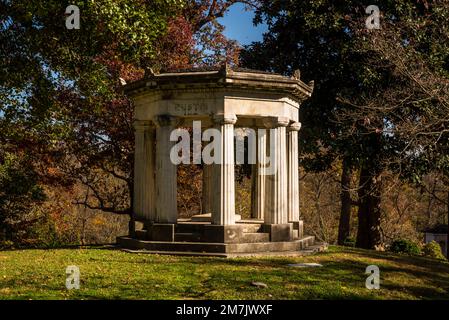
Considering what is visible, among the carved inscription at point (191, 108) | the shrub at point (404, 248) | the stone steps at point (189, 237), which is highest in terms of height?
the carved inscription at point (191, 108)

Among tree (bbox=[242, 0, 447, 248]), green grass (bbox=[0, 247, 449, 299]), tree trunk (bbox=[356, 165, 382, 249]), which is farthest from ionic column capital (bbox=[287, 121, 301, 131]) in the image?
tree trunk (bbox=[356, 165, 382, 249])

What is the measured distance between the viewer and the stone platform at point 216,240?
15.6 meters

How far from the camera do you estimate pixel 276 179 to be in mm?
16906

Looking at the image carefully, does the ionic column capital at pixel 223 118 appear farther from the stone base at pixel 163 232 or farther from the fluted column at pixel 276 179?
the stone base at pixel 163 232

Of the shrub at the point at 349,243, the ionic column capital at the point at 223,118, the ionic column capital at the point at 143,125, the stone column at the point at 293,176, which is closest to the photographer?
the ionic column capital at the point at 223,118

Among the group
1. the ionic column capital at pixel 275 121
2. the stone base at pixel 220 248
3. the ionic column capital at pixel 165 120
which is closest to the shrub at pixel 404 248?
the stone base at pixel 220 248

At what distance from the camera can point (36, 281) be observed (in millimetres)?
11273

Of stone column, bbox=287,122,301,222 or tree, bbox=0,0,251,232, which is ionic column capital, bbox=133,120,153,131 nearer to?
tree, bbox=0,0,251,232

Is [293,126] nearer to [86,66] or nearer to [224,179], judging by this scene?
[224,179]

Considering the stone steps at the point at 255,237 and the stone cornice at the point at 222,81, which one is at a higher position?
the stone cornice at the point at 222,81

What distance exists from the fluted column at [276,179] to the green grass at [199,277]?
1796 mm

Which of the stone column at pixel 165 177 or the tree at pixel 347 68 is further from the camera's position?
the tree at pixel 347 68

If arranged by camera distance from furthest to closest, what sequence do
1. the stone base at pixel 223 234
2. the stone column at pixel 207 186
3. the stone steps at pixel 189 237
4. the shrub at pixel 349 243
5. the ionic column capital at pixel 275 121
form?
the shrub at pixel 349 243, the stone column at pixel 207 186, the ionic column capital at pixel 275 121, the stone steps at pixel 189 237, the stone base at pixel 223 234

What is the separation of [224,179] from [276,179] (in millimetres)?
1892
